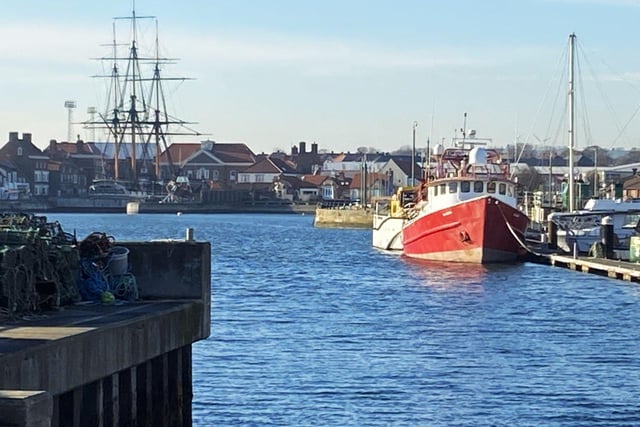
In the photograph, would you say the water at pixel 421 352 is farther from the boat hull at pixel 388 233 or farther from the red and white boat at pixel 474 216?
the boat hull at pixel 388 233

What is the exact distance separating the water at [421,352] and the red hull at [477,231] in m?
5.96

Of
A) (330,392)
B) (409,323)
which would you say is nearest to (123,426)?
(330,392)

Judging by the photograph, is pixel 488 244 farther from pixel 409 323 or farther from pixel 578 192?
pixel 578 192

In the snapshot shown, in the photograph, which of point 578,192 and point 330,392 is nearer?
point 330,392

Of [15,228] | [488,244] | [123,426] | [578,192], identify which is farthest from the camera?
[578,192]

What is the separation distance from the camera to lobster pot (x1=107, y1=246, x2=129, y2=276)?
69.4 feet

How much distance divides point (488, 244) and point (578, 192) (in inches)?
Answer: 1302

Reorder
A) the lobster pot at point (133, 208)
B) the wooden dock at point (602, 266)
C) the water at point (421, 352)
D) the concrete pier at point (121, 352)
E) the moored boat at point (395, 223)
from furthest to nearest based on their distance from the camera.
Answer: the lobster pot at point (133, 208)
the moored boat at point (395, 223)
the wooden dock at point (602, 266)
the water at point (421, 352)
the concrete pier at point (121, 352)

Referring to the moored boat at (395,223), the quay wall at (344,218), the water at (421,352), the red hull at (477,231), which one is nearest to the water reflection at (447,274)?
the water at (421,352)

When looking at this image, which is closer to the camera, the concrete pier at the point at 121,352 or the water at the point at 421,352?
the concrete pier at the point at 121,352

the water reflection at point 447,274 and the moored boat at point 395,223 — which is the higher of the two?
the moored boat at point 395,223

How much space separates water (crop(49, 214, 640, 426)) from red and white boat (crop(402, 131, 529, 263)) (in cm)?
631

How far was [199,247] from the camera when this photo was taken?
21375mm

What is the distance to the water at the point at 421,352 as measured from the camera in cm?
2358
